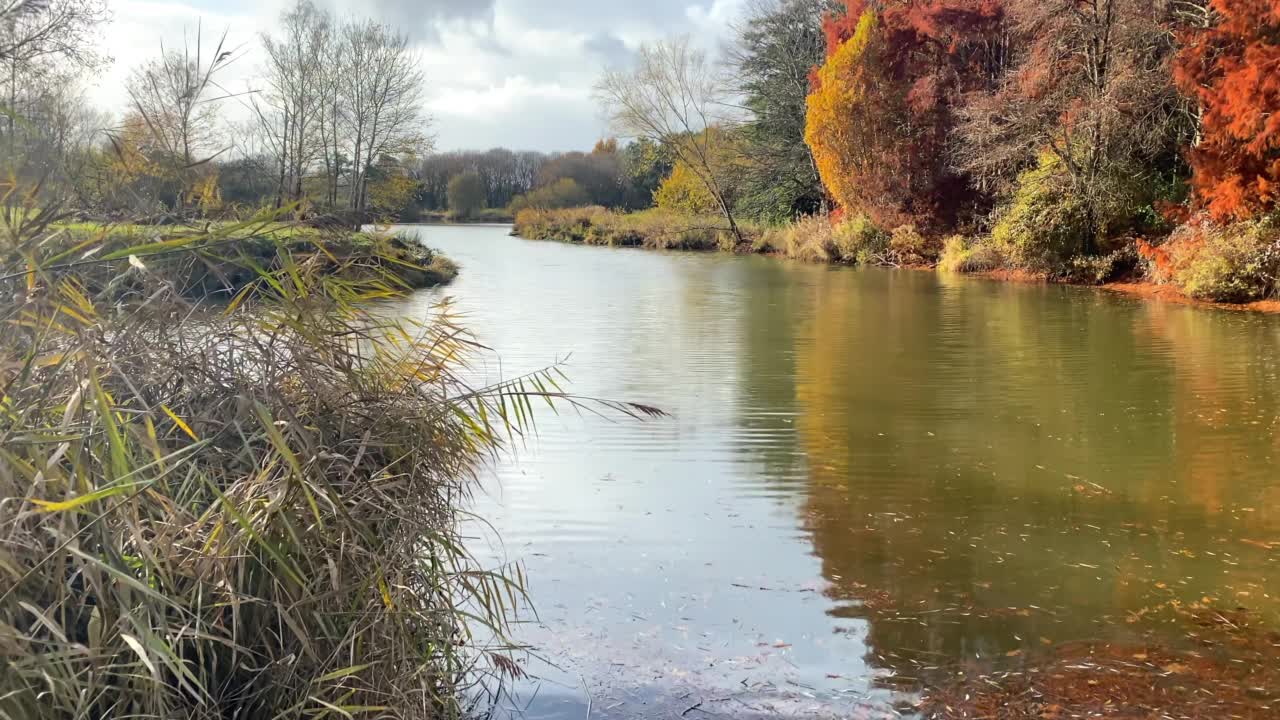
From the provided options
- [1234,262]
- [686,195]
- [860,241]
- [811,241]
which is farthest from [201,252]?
[686,195]

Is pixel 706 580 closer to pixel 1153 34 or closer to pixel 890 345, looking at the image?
pixel 890 345

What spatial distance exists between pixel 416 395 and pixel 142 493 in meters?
0.84

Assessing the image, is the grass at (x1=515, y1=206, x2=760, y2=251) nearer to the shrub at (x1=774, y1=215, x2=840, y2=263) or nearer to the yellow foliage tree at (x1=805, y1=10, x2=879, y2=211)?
the shrub at (x1=774, y1=215, x2=840, y2=263)

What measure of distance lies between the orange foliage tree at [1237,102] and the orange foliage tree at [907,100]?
7819 mm

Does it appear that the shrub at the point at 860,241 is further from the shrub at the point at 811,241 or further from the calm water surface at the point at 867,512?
the calm water surface at the point at 867,512

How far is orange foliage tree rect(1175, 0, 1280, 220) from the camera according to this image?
50.7 feet

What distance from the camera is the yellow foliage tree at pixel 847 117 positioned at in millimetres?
26328

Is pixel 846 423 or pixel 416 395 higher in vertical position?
pixel 416 395

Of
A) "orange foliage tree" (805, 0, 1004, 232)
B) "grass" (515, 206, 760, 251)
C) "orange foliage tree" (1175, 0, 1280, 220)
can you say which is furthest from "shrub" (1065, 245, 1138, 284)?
"grass" (515, 206, 760, 251)

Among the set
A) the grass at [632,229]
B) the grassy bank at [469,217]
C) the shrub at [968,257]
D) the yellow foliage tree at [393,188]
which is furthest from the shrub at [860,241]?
the grassy bank at [469,217]

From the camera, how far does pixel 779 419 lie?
8.19 metres

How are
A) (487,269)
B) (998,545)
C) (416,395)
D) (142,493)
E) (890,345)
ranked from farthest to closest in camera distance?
(487,269) < (890,345) < (998,545) < (416,395) < (142,493)

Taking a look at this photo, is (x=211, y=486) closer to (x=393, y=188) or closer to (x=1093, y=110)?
(x=1093, y=110)

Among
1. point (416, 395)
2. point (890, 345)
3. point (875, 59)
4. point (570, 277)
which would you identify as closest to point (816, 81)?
point (875, 59)
